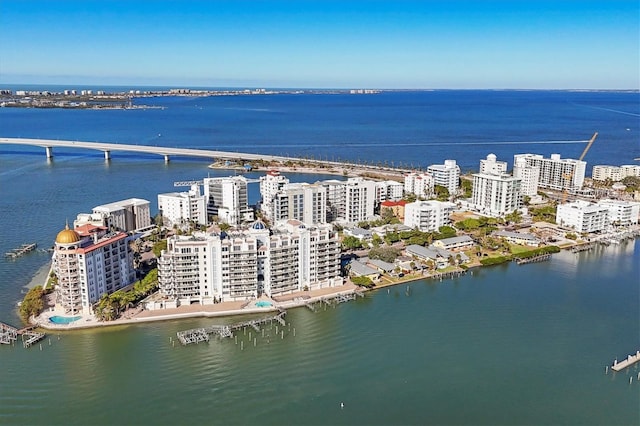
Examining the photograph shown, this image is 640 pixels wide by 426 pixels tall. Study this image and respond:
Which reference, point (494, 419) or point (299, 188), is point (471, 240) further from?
point (494, 419)

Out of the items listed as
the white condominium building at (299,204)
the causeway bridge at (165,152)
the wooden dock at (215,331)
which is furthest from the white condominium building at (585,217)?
the causeway bridge at (165,152)

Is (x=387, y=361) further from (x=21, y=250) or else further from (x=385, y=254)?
(x=21, y=250)

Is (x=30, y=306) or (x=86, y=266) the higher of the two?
(x=86, y=266)

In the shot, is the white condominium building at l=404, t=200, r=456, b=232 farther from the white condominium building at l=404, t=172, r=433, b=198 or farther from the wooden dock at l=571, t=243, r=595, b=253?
the white condominium building at l=404, t=172, r=433, b=198

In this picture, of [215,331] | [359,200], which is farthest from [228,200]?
[215,331]

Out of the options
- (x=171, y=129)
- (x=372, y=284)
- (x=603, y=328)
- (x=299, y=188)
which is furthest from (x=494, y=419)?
(x=171, y=129)

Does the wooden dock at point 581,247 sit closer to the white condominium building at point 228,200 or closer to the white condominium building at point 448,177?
the white condominium building at point 448,177
